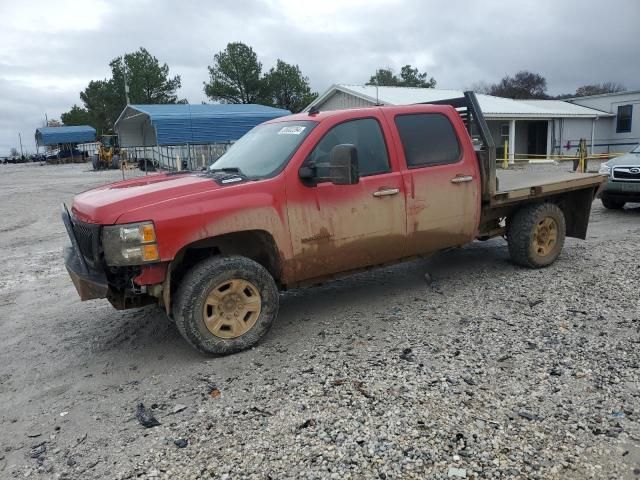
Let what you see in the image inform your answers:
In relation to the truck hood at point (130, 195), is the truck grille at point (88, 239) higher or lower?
lower

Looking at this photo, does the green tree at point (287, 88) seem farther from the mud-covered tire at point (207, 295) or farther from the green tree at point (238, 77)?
the mud-covered tire at point (207, 295)

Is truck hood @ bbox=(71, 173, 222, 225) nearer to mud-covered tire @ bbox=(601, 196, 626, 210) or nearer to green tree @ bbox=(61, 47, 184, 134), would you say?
mud-covered tire @ bbox=(601, 196, 626, 210)

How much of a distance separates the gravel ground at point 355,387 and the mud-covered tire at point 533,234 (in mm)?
277

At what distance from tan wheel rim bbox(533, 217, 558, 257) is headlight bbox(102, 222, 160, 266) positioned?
14.7ft

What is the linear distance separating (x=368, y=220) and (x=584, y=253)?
384cm

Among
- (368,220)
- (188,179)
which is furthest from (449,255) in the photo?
(188,179)

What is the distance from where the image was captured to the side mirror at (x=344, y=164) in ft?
13.5

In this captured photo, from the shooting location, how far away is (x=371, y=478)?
2.71 meters

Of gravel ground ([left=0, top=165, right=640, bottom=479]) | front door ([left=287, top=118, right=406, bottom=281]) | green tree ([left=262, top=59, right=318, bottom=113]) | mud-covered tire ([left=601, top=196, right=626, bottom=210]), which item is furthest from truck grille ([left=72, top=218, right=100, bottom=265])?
green tree ([left=262, top=59, right=318, bottom=113])

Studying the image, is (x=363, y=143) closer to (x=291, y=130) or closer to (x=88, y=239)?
(x=291, y=130)

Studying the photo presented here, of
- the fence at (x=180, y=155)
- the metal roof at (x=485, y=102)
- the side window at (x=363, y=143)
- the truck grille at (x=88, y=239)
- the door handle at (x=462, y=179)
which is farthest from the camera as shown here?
the metal roof at (x=485, y=102)

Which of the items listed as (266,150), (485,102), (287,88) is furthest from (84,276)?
(287,88)

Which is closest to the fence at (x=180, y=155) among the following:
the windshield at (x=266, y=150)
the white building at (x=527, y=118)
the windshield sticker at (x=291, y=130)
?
the white building at (x=527, y=118)

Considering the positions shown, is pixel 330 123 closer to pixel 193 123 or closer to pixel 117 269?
pixel 117 269
